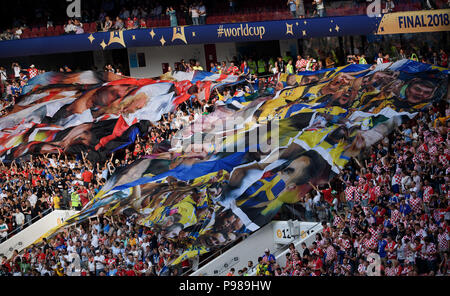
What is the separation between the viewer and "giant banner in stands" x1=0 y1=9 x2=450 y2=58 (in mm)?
22828

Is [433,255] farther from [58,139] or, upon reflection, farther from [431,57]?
[58,139]

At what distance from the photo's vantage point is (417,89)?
1873 centimetres

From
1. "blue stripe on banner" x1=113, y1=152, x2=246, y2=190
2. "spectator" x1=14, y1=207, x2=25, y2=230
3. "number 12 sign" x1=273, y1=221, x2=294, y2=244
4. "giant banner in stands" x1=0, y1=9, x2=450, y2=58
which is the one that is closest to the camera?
"number 12 sign" x1=273, y1=221, x2=294, y2=244

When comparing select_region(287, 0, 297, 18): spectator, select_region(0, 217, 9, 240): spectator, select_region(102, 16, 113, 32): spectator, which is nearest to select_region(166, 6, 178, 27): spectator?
select_region(102, 16, 113, 32): spectator

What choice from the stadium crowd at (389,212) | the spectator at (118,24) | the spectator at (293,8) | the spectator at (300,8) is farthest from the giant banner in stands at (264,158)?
the spectator at (118,24)

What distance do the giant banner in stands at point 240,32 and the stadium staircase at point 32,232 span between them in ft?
31.8

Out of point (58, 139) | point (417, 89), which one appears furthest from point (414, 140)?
point (58, 139)

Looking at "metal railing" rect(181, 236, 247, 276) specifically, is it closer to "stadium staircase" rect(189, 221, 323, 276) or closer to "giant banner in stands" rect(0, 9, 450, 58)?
"stadium staircase" rect(189, 221, 323, 276)

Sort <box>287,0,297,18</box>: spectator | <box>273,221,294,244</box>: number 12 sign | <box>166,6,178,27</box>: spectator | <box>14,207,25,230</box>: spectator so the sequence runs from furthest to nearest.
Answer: <box>166,6,178,27</box>: spectator
<box>287,0,297,18</box>: spectator
<box>14,207,25,230</box>: spectator
<box>273,221,294,244</box>: number 12 sign

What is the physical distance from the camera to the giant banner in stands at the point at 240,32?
22.8 metres

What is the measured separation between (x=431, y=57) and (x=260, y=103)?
18.1ft

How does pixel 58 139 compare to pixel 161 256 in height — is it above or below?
above

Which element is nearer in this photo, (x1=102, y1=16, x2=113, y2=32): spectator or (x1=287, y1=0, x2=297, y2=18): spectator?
(x1=287, y1=0, x2=297, y2=18): spectator

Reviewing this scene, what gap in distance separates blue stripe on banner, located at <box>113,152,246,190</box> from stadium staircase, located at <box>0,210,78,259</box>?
12.3 feet
